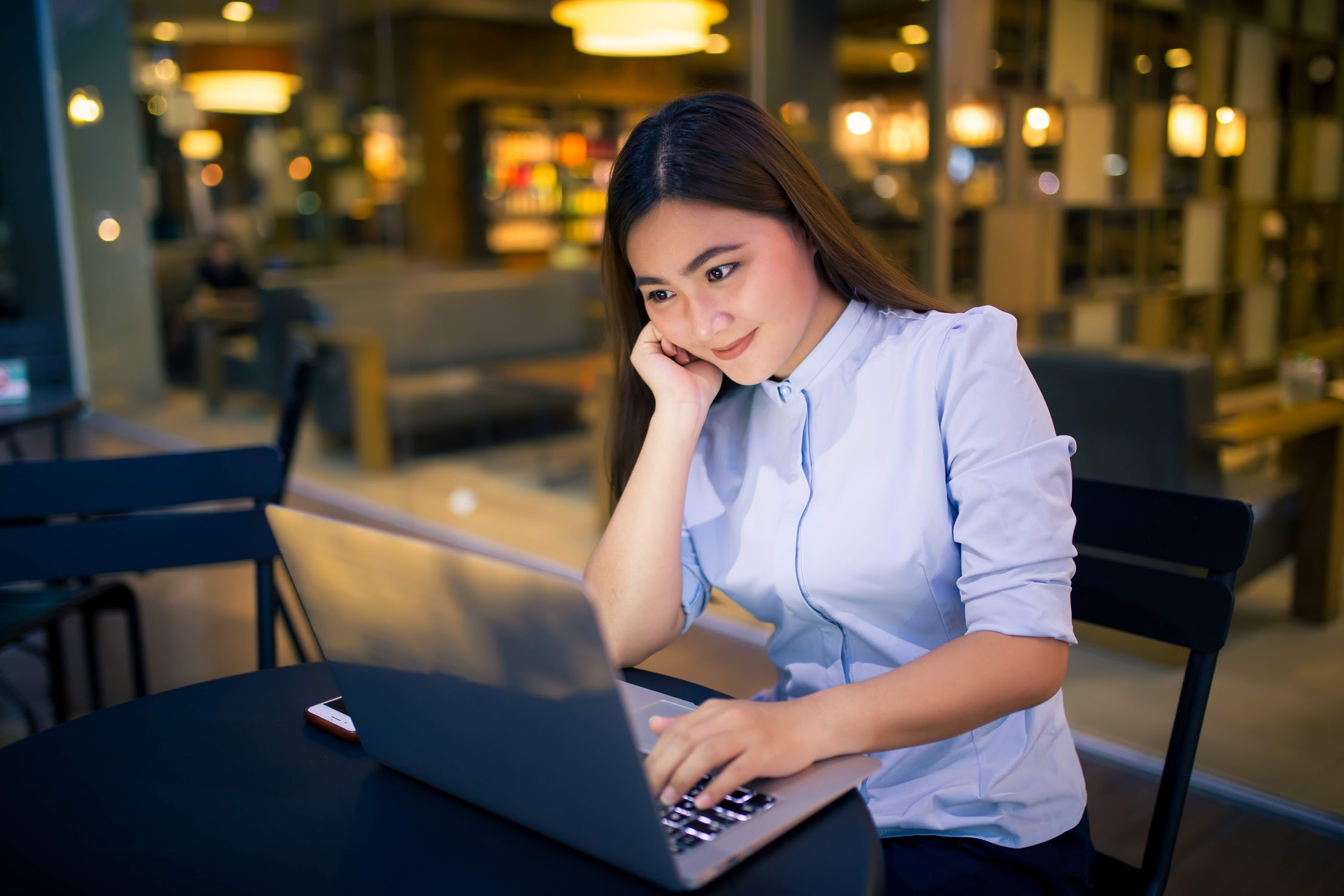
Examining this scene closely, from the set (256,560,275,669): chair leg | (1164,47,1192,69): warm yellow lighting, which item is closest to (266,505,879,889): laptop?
(256,560,275,669): chair leg

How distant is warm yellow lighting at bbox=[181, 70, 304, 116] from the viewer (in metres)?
5.25

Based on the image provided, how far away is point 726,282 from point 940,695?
454 millimetres

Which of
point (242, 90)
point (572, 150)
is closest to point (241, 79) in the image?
point (242, 90)

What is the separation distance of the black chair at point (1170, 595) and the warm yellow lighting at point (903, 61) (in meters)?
1.78

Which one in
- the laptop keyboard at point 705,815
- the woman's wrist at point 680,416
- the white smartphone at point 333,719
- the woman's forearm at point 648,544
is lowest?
the white smartphone at point 333,719

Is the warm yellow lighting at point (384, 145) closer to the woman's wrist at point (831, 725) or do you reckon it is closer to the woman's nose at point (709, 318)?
the woman's nose at point (709, 318)

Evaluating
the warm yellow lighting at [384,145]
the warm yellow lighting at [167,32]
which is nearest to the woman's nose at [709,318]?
the warm yellow lighting at [384,145]

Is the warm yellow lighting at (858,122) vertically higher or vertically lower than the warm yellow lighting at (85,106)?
lower

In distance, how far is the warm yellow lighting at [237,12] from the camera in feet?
17.4

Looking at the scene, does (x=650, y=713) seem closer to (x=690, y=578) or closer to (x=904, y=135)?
(x=690, y=578)

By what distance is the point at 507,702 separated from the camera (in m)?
0.70

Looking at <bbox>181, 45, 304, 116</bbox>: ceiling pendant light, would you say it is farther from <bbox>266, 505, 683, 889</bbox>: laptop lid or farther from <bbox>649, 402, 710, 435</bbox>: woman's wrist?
<bbox>266, 505, 683, 889</bbox>: laptop lid

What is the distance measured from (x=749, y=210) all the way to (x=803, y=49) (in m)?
2.09

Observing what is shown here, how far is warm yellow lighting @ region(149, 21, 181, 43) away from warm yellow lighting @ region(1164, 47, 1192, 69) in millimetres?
5233
